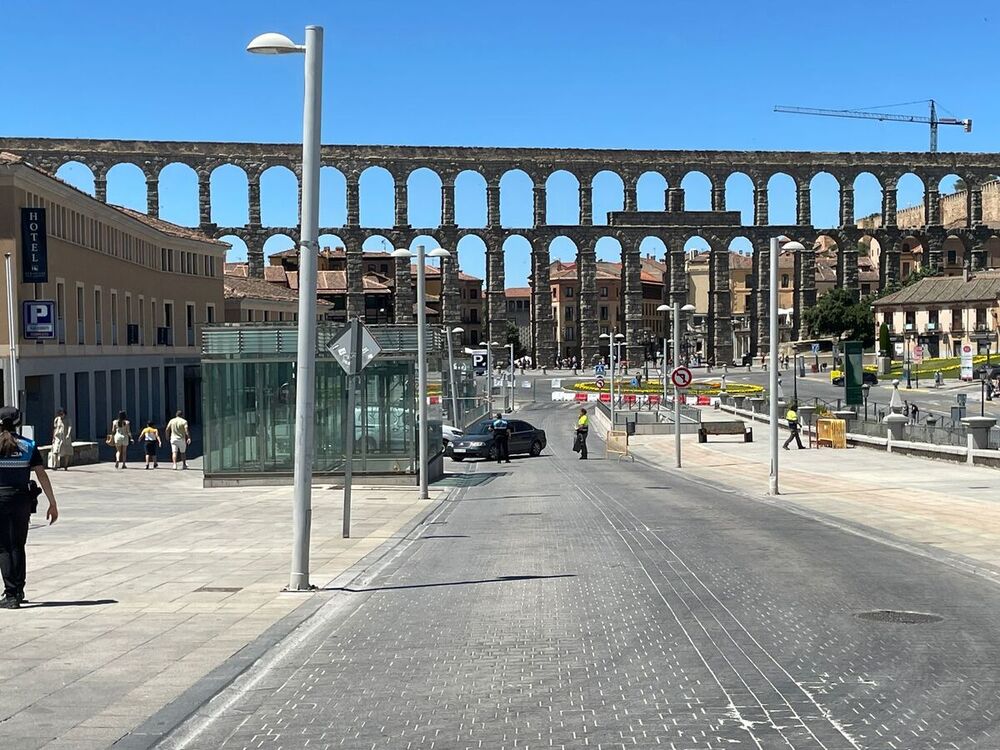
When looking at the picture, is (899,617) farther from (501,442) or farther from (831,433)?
(831,433)

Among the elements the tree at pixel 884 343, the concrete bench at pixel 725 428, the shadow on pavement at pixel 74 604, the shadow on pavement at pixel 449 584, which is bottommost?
the concrete bench at pixel 725 428

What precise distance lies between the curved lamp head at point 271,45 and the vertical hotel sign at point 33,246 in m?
29.7

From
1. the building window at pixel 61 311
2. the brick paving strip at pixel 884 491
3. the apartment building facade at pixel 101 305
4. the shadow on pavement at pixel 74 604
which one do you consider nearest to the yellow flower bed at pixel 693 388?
the apartment building facade at pixel 101 305

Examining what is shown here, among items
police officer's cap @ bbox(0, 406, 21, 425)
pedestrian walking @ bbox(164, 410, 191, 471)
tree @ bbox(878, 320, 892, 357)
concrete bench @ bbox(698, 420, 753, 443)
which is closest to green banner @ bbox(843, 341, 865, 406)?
concrete bench @ bbox(698, 420, 753, 443)

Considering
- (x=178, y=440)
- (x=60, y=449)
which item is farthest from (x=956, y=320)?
(x=60, y=449)

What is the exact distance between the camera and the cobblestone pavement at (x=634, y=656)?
24.8 ft

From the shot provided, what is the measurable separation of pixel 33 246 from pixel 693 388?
68709mm

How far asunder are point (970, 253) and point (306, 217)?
13843cm

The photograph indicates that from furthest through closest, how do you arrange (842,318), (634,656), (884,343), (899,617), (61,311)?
(842,318), (884,343), (61,311), (899,617), (634,656)

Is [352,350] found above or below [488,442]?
→ above

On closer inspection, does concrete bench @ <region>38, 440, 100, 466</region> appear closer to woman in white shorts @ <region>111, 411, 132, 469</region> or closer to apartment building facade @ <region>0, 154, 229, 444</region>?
woman in white shorts @ <region>111, 411, 132, 469</region>

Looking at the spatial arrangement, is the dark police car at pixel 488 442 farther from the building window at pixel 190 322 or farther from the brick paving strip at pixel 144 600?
the building window at pixel 190 322

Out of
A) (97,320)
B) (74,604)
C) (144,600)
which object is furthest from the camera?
(97,320)

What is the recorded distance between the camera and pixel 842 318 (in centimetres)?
13212
